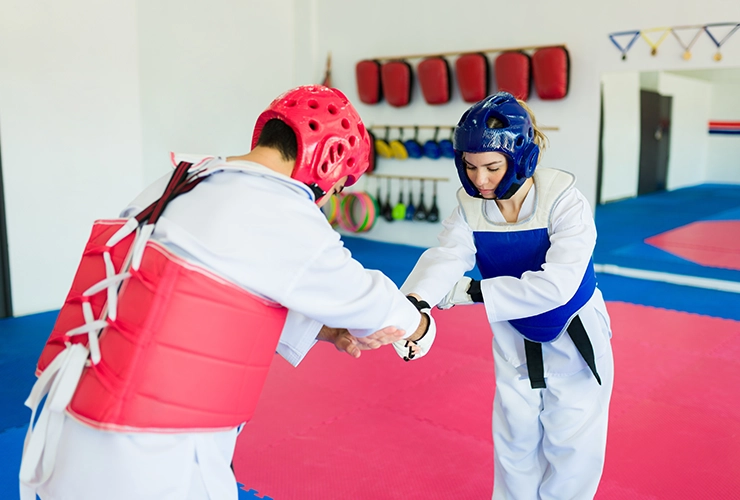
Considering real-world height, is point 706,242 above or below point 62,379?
below

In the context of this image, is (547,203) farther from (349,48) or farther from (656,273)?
→ (349,48)

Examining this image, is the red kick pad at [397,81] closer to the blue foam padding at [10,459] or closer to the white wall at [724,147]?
the white wall at [724,147]

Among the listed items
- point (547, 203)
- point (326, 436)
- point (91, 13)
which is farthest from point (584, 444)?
point (91, 13)

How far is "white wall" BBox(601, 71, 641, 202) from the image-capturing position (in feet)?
23.0

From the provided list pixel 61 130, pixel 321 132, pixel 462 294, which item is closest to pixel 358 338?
pixel 321 132

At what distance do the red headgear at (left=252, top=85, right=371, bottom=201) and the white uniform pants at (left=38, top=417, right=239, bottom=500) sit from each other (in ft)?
1.95

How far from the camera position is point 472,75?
754 centimetres

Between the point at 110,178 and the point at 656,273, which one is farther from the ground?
the point at 110,178

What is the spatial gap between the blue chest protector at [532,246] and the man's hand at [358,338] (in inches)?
29.0

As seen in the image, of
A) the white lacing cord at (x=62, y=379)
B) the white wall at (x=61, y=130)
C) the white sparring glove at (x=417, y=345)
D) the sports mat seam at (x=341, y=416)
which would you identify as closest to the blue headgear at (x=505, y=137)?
the white sparring glove at (x=417, y=345)

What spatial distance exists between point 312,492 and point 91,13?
461 centimetres

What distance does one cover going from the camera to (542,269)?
2.20 metres

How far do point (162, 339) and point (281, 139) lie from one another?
503 millimetres

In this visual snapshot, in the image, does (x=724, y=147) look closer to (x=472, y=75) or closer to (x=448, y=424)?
(x=472, y=75)
